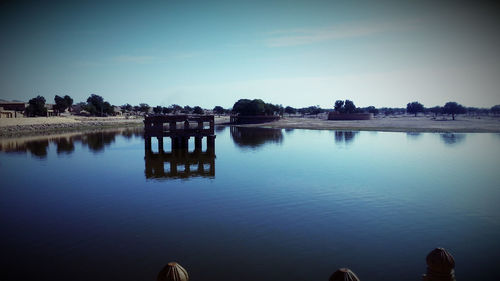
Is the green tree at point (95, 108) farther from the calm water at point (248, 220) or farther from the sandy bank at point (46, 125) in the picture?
the calm water at point (248, 220)

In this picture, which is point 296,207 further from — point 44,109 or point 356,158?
point 44,109

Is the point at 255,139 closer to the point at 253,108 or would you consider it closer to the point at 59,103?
the point at 253,108

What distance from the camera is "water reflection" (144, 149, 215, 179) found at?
29048mm

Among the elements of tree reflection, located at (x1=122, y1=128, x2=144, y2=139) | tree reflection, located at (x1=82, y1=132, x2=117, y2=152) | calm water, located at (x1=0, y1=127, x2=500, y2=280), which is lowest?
calm water, located at (x1=0, y1=127, x2=500, y2=280)

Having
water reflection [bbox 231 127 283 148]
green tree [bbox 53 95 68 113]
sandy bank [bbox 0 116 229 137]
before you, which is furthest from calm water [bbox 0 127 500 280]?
green tree [bbox 53 95 68 113]

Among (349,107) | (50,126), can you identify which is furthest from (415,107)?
(50,126)

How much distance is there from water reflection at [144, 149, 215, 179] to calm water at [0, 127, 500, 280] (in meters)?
0.38

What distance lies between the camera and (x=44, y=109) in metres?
103

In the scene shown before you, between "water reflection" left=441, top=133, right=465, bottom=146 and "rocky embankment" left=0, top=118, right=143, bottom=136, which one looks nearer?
"water reflection" left=441, top=133, right=465, bottom=146

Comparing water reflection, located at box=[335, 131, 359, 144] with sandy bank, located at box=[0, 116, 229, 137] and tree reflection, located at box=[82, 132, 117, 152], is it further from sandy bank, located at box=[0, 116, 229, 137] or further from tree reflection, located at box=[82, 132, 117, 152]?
sandy bank, located at box=[0, 116, 229, 137]

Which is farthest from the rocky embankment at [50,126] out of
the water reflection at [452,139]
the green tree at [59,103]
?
the water reflection at [452,139]

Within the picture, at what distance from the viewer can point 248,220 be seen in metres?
16.3

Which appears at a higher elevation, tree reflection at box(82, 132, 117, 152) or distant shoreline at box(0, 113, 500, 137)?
distant shoreline at box(0, 113, 500, 137)

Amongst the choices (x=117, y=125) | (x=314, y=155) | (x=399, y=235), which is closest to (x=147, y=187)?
(x=399, y=235)
